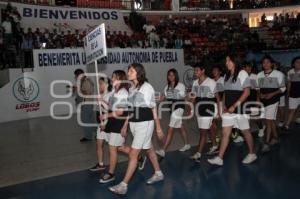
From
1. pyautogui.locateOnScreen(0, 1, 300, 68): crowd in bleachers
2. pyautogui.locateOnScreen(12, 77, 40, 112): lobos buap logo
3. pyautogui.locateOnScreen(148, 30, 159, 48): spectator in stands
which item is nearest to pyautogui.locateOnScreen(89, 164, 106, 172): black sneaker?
pyautogui.locateOnScreen(12, 77, 40, 112): lobos buap logo

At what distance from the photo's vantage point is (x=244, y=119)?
644 cm

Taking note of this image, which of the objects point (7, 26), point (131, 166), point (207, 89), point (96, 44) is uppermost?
point (7, 26)

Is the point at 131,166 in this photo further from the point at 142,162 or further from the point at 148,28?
the point at 148,28

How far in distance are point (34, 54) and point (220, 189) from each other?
10026 millimetres

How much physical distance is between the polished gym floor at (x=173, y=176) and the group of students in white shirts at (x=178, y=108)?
0.67 ft

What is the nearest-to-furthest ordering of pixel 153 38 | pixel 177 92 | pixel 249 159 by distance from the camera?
pixel 249 159
pixel 177 92
pixel 153 38

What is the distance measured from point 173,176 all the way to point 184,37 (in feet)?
56.6

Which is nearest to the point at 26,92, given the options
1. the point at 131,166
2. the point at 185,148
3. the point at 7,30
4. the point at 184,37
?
the point at 7,30

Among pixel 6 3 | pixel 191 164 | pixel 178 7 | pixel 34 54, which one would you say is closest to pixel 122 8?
pixel 178 7

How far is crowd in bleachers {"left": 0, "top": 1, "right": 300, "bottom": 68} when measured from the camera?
14.7 metres

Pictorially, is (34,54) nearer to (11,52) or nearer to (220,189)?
(11,52)

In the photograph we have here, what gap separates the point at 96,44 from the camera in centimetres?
633

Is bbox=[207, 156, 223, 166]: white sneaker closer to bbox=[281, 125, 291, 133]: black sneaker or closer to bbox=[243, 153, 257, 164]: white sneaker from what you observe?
bbox=[243, 153, 257, 164]: white sneaker

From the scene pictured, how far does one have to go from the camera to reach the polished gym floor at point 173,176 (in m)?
5.21
